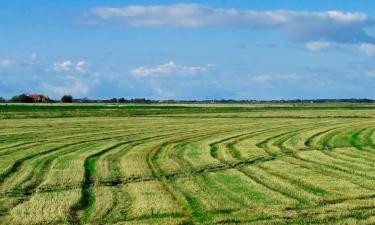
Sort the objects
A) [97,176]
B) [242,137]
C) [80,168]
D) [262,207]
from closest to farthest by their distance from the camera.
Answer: [262,207], [97,176], [80,168], [242,137]

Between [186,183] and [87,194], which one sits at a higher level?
[186,183]

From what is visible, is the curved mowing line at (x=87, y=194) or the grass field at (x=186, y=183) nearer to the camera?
the curved mowing line at (x=87, y=194)

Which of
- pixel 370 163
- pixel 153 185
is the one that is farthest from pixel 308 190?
pixel 370 163

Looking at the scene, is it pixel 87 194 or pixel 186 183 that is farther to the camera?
pixel 186 183

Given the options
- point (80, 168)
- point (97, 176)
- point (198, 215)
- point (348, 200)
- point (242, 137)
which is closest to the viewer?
point (198, 215)

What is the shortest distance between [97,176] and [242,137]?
19.6m

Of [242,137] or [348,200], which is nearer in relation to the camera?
[348,200]

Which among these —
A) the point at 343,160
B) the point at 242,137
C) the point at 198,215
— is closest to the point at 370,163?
the point at 343,160

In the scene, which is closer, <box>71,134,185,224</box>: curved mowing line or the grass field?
<box>71,134,185,224</box>: curved mowing line

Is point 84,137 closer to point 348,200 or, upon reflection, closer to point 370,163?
point 370,163

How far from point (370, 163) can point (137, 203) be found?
11971mm

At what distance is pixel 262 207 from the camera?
15.4 m

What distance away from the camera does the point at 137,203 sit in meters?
15.9

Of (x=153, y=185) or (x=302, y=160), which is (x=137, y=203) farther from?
(x=302, y=160)
